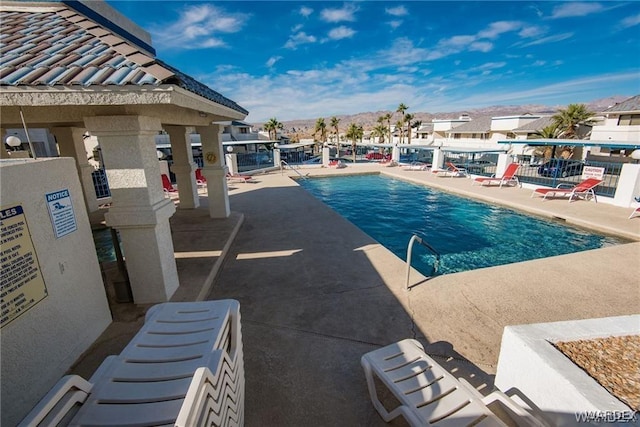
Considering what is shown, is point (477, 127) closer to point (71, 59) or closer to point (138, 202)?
point (138, 202)

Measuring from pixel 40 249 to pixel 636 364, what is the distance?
600 cm

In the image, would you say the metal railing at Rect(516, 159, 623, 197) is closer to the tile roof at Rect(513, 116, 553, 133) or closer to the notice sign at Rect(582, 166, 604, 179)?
the notice sign at Rect(582, 166, 604, 179)

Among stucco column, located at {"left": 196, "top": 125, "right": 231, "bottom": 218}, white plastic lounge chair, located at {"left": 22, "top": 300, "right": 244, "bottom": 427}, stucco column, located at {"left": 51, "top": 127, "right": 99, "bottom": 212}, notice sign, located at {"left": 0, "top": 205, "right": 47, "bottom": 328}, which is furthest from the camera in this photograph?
stucco column, located at {"left": 51, "top": 127, "right": 99, "bottom": 212}

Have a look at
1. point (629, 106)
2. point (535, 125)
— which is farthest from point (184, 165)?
point (535, 125)

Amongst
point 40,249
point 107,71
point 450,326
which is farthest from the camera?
point 450,326

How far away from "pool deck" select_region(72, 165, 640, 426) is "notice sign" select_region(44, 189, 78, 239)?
5.54 ft

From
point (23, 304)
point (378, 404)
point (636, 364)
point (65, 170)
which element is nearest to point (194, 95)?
point (65, 170)

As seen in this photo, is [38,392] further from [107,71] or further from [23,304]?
[107,71]

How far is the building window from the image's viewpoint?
2889cm

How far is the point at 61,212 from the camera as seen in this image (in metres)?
3.52

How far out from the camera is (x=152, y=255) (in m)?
4.69

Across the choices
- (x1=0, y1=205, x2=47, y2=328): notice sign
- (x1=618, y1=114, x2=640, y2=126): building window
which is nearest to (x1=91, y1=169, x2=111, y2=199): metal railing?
(x1=0, y1=205, x2=47, y2=328): notice sign

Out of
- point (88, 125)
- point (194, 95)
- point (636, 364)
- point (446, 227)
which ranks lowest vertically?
point (446, 227)

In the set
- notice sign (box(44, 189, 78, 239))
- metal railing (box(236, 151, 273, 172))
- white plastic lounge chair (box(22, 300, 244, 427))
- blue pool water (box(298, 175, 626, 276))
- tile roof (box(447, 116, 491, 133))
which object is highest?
tile roof (box(447, 116, 491, 133))
